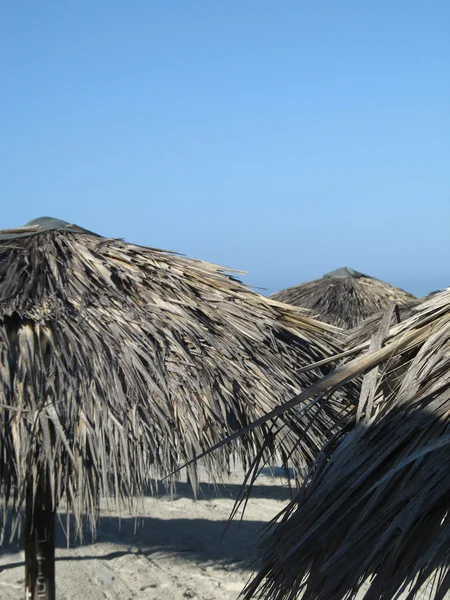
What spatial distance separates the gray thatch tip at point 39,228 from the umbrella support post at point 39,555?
160 cm

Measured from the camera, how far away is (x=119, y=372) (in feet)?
11.4

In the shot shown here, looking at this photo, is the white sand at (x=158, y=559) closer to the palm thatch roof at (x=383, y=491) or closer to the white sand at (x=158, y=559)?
the white sand at (x=158, y=559)

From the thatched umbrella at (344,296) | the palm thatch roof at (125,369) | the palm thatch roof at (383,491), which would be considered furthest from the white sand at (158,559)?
the thatched umbrella at (344,296)

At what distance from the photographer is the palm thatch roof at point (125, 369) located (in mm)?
3307

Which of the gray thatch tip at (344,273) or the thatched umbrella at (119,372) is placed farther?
the gray thatch tip at (344,273)

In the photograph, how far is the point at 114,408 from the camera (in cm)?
337

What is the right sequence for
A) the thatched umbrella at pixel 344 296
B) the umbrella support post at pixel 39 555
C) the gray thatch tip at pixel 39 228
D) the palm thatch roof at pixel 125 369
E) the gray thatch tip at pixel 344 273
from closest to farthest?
1. the palm thatch roof at pixel 125 369
2. the umbrella support post at pixel 39 555
3. the gray thatch tip at pixel 39 228
4. the thatched umbrella at pixel 344 296
5. the gray thatch tip at pixel 344 273

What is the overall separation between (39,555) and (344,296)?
7.33 m

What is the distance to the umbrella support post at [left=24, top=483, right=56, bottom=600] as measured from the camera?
4020 millimetres

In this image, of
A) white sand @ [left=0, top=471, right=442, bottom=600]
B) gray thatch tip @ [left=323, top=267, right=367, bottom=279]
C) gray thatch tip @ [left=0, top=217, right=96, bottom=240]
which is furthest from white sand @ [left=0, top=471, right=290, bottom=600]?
gray thatch tip @ [left=323, top=267, right=367, bottom=279]

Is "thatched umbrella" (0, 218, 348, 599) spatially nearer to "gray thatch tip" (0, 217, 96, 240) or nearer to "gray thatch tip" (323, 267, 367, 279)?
"gray thatch tip" (0, 217, 96, 240)

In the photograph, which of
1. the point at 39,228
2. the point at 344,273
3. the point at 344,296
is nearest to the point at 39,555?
the point at 39,228

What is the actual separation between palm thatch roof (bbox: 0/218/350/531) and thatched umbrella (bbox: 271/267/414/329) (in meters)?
6.17

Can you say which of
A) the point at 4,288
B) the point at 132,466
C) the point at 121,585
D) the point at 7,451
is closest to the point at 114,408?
the point at 132,466
